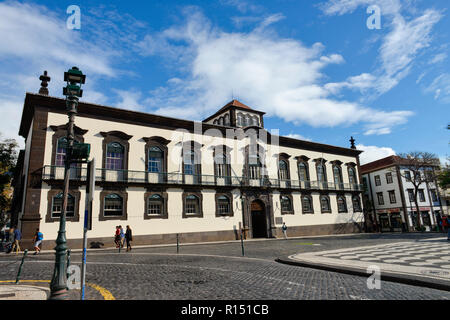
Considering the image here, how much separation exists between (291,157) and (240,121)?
7750mm

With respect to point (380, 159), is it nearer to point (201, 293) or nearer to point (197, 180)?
point (197, 180)

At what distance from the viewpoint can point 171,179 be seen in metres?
24.3

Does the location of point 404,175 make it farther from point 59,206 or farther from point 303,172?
point 59,206

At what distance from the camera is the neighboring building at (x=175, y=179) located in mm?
19719

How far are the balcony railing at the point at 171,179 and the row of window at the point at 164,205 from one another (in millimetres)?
1216

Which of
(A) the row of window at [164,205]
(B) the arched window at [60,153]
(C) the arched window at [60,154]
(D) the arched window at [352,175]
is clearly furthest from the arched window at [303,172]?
(B) the arched window at [60,153]

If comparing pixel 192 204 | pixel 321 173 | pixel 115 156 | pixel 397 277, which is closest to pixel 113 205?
pixel 115 156

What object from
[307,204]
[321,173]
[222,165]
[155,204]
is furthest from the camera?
[321,173]

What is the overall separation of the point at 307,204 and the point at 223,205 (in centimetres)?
1199

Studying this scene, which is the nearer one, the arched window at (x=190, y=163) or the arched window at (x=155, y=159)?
the arched window at (x=155, y=159)

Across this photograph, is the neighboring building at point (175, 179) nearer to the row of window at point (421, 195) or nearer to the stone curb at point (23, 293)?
the row of window at point (421, 195)

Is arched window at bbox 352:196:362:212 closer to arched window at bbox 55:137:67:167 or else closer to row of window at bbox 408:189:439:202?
row of window at bbox 408:189:439:202
